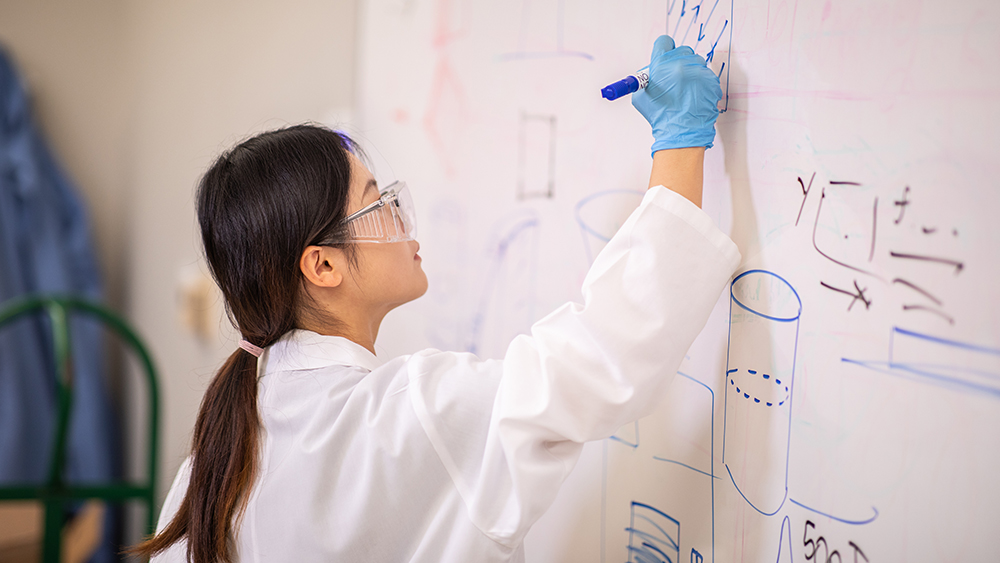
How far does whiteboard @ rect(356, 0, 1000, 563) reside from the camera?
462mm

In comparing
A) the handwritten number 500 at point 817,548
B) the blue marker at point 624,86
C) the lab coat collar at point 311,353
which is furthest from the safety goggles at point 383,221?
the handwritten number 500 at point 817,548

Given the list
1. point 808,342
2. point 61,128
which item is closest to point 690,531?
point 808,342

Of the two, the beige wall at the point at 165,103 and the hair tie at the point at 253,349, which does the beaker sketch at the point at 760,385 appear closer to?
the hair tie at the point at 253,349

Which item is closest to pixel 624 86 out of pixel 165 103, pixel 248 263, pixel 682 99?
pixel 682 99

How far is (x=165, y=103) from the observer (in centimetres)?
174

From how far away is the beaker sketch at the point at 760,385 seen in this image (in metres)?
0.58

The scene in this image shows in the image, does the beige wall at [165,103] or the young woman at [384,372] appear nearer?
the young woman at [384,372]

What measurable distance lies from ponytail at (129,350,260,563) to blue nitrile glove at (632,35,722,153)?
0.54 m

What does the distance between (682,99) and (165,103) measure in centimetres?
169

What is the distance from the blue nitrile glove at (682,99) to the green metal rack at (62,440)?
159 centimetres

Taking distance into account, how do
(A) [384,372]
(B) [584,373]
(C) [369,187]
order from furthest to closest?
(C) [369,187] < (A) [384,372] < (B) [584,373]

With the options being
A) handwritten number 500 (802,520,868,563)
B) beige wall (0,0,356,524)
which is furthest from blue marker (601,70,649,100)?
beige wall (0,0,356,524)

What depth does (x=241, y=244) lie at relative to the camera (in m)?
0.70

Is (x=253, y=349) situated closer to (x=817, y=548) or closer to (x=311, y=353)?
(x=311, y=353)
